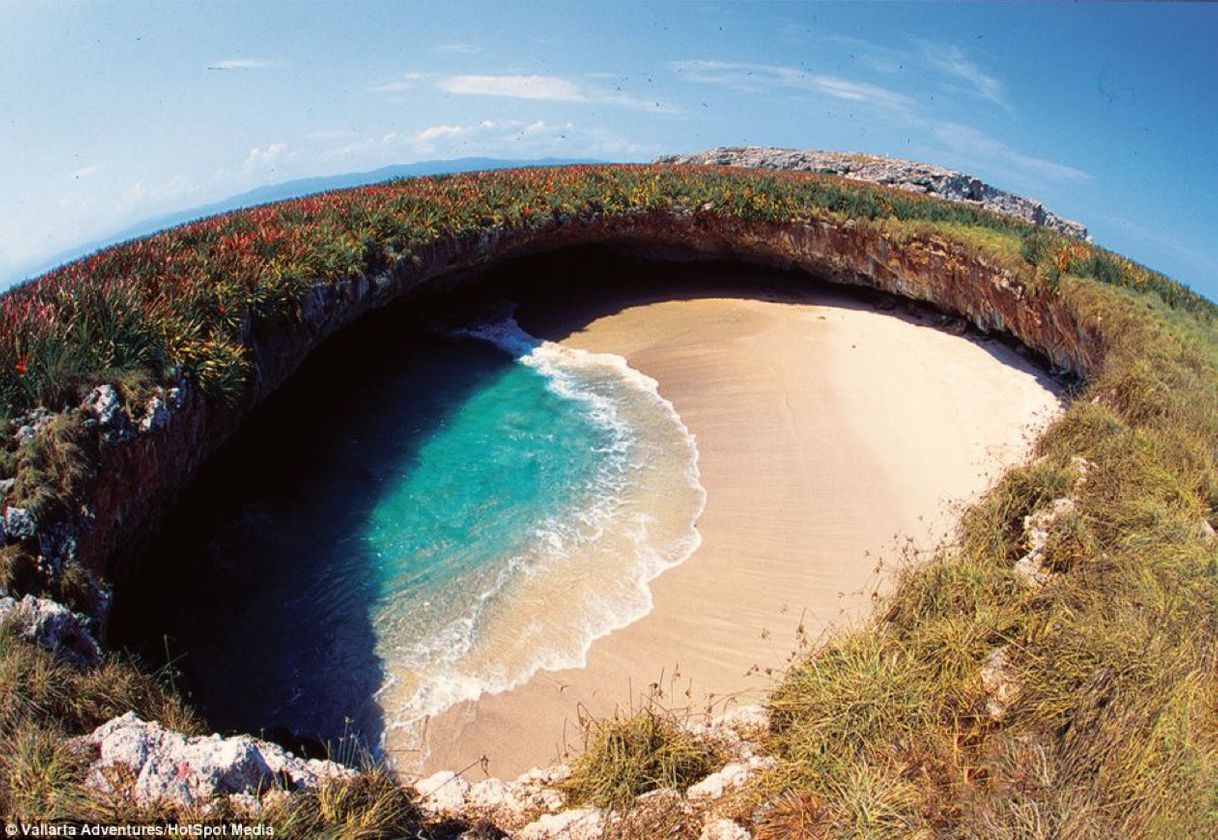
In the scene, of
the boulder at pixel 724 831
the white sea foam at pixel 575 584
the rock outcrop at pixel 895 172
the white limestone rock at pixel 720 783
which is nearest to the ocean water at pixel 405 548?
the white sea foam at pixel 575 584

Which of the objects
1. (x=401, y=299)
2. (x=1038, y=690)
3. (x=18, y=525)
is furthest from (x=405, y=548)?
(x=401, y=299)

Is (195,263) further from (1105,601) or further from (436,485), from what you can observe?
(1105,601)

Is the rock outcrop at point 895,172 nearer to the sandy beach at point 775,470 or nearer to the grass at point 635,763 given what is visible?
the sandy beach at point 775,470

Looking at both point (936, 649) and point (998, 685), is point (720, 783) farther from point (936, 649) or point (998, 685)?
point (998, 685)

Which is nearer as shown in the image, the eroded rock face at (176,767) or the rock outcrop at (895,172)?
the eroded rock face at (176,767)

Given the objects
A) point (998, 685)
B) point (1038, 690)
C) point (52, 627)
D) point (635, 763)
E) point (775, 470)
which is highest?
point (775, 470)

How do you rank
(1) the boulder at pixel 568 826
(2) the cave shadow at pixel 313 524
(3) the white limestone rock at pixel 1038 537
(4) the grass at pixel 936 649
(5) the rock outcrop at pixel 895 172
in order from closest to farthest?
(4) the grass at pixel 936 649
(1) the boulder at pixel 568 826
(3) the white limestone rock at pixel 1038 537
(2) the cave shadow at pixel 313 524
(5) the rock outcrop at pixel 895 172
